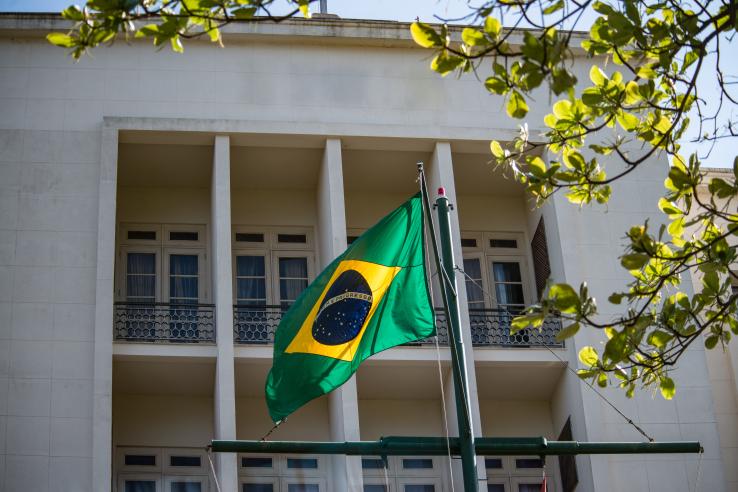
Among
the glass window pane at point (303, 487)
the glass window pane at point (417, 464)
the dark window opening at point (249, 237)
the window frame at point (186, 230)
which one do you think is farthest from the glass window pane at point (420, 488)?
the window frame at point (186, 230)

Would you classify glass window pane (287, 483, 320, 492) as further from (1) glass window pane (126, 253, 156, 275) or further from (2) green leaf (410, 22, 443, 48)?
(2) green leaf (410, 22, 443, 48)

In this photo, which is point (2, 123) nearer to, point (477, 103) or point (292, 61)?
point (292, 61)

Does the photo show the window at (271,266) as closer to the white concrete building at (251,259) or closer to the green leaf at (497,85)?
the white concrete building at (251,259)

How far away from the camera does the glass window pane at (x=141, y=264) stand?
21.1 metres

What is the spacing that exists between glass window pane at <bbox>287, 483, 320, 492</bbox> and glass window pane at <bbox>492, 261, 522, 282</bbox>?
473cm

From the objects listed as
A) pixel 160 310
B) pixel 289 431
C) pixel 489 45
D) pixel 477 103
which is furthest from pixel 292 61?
pixel 489 45

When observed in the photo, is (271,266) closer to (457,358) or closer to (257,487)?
(257,487)

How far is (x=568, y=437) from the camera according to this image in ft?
65.4

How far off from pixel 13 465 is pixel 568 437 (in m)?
8.00

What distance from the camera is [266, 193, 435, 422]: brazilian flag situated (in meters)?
12.6

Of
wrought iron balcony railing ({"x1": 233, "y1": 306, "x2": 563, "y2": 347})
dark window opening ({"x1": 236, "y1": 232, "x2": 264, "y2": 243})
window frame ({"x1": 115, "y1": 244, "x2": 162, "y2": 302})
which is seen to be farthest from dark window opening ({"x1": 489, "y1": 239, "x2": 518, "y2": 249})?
→ window frame ({"x1": 115, "y1": 244, "x2": 162, "y2": 302})

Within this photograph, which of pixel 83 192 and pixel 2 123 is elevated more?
pixel 2 123

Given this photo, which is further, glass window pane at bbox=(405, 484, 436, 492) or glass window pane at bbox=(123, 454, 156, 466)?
glass window pane at bbox=(405, 484, 436, 492)

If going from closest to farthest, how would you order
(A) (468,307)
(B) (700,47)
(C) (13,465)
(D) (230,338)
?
(B) (700,47)
(C) (13,465)
(D) (230,338)
(A) (468,307)
